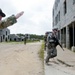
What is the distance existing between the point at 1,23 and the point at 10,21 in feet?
0.37

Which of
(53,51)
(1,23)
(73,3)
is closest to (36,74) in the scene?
(53,51)

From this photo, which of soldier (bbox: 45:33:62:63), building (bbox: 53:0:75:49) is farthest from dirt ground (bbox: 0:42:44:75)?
building (bbox: 53:0:75:49)

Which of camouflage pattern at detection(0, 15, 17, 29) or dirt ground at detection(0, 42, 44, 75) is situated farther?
dirt ground at detection(0, 42, 44, 75)

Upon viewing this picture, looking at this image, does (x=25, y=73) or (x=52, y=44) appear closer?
(x=25, y=73)

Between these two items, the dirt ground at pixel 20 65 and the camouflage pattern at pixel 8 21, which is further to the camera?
the dirt ground at pixel 20 65

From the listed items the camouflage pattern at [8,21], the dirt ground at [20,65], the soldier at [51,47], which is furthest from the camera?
the soldier at [51,47]

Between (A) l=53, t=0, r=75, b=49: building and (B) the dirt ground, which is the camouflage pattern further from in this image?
(A) l=53, t=0, r=75, b=49: building

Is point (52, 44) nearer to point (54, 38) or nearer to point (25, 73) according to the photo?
point (54, 38)

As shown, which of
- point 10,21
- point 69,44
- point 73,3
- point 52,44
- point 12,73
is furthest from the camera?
point 69,44

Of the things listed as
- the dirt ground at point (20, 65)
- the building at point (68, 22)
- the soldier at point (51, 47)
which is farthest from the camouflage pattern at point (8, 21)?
the building at point (68, 22)

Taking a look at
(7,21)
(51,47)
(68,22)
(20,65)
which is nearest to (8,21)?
(7,21)

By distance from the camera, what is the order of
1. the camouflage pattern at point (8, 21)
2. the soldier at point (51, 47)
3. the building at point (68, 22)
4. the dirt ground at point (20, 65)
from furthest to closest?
the building at point (68, 22) < the soldier at point (51, 47) < the dirt ground at point (20, 65) < the camouflage pattern at point (8, 21)

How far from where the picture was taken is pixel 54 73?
10.2 m

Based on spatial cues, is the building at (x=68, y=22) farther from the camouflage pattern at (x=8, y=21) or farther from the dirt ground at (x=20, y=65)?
the camouflage pattern at (x=8, y=21)
